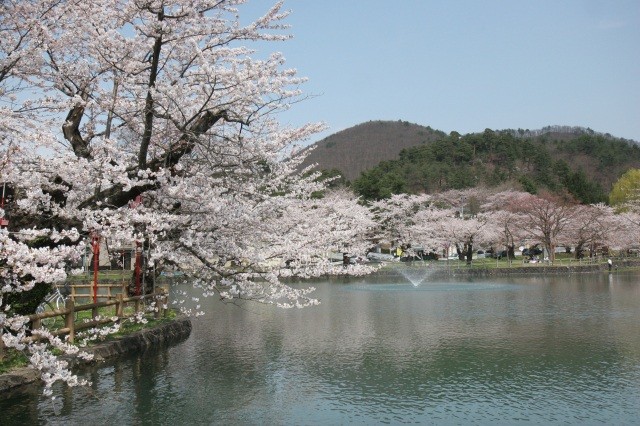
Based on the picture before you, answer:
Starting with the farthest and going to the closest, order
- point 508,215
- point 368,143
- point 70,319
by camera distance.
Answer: point 368,143
point 508,215
point 70,319

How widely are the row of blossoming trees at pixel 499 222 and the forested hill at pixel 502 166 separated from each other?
2629 millimetres

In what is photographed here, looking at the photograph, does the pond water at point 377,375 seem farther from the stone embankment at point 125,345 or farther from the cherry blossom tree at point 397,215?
the cherry blossom tree at point 397,215

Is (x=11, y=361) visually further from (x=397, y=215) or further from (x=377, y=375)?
(x=397, y=215)

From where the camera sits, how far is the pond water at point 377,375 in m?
6.82

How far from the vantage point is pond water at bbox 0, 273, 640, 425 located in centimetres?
682

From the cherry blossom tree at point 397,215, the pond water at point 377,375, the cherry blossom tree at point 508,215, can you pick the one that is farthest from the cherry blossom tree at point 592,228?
the pond water at point 377,375

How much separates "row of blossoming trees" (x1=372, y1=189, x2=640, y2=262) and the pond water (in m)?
22.8

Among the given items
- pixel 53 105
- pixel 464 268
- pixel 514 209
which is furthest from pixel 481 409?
pixel 514 209

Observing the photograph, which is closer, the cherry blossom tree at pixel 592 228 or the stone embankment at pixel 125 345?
the stone embankment at pixel 125 345

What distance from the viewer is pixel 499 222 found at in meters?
40.3

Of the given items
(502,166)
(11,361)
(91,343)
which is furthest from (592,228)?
(11,361)

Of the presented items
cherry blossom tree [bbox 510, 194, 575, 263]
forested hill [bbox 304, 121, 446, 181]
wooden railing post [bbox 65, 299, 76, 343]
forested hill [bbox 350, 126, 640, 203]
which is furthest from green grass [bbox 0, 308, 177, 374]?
forested hill [bbox 304, 121, 446, 181]

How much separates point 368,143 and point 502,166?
4736 centimetres

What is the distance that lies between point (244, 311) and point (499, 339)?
30.4 ft
